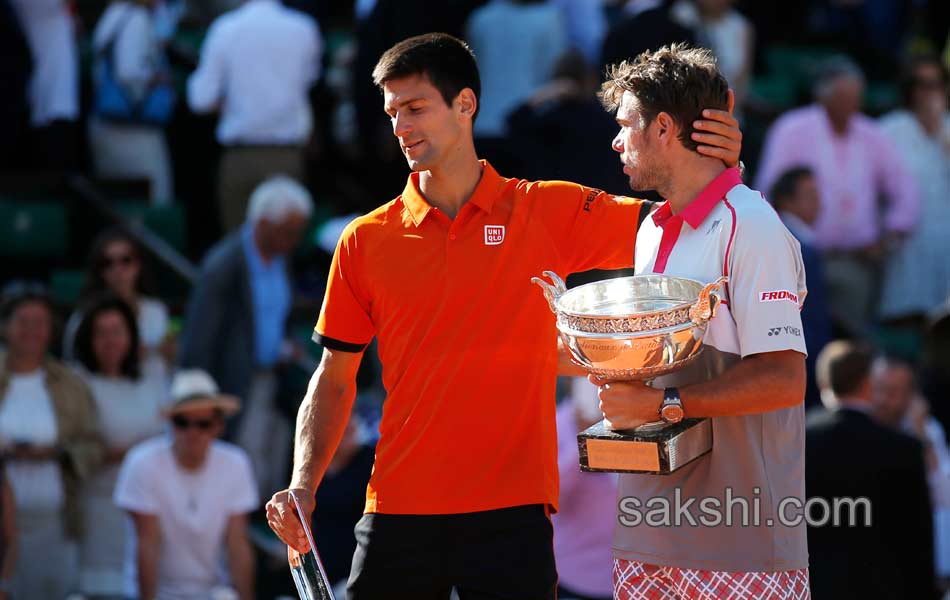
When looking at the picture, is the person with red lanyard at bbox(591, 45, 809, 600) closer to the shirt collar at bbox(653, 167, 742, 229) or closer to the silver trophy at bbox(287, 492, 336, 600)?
the shirt collar at bbox(653, 167, 742, 229)

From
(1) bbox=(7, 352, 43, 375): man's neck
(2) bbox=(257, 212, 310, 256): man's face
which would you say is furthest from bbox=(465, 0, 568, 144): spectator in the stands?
(1) bbox=(7, 352, 43, 375): man's neck

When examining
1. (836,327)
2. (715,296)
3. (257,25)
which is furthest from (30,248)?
(715,296)

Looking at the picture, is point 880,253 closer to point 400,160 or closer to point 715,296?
point 400,160

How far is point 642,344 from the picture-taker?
3336mm

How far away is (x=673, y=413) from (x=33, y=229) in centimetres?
694

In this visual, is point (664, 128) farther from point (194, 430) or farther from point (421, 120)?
point (194, 430)

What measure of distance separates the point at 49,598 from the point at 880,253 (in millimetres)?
5290

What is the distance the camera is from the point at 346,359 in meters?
4.04

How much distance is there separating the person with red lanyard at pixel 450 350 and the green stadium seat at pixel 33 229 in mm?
5999

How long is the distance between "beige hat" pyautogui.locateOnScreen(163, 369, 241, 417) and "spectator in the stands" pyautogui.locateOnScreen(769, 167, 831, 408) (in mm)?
2579

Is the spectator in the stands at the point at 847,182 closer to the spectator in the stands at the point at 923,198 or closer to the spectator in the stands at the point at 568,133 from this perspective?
the spectator in the stands at the point at 923,198

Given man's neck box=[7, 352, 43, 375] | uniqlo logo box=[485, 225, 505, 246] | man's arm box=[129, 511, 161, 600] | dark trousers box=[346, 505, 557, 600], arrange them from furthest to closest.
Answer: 1. man's neck box=[7, 352, 43, 375]
2. man's arm box=[129, 511, 161, 600]
3. uniqlo logo box=[485, 225, 505, 246]
4. dark trousers box=[346, 505, 557, 600]

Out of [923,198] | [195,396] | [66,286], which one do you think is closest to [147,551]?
[195,396]

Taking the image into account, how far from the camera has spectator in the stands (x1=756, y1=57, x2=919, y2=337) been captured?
390 inches
